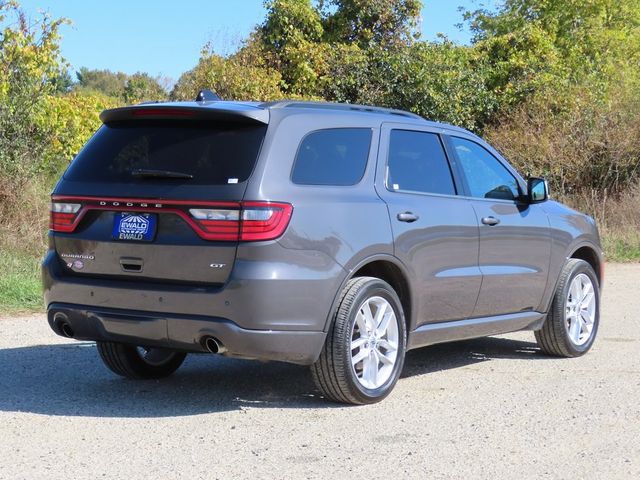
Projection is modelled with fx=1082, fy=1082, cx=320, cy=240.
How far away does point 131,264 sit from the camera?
619 cm

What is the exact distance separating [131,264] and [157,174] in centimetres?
54

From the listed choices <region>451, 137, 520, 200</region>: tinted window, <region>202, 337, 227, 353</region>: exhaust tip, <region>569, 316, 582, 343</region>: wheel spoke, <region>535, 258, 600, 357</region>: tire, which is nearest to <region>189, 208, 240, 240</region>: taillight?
<region>202, 337, 227, 353</region>: exhaust tip

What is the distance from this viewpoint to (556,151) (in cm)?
2170

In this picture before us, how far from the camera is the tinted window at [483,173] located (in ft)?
→ 25.2

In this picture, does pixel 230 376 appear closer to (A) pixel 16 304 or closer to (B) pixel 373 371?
(B) pixel 373 371

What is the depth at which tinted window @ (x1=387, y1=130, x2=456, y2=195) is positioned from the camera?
697 centimetres

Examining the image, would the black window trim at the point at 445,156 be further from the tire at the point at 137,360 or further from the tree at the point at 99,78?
the tree at the point at 99,78

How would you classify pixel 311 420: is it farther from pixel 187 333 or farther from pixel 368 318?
pixel 187 333

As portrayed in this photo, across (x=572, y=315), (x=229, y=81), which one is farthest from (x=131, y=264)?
(x=229, y=81)

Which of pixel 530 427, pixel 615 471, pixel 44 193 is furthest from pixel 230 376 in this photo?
pixel 44 193

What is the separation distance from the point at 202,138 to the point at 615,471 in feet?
9.54

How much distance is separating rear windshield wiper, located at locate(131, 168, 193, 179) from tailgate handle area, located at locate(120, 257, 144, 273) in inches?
19.4

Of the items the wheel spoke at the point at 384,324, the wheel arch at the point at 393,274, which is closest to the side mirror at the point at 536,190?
the wheel arch at the point at 393,274

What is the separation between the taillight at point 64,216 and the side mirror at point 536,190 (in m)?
3.40
